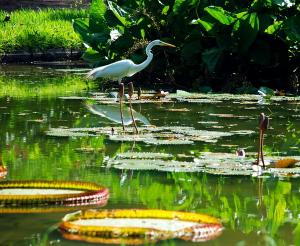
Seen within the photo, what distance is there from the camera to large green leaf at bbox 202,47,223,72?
12.8 metres

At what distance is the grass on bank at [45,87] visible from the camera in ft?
41.6

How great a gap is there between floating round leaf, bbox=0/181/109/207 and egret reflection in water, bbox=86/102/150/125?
→ 348 cm

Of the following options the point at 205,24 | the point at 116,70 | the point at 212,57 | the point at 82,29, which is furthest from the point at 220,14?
the point at 82,29

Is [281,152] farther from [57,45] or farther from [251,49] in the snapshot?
[57,45]

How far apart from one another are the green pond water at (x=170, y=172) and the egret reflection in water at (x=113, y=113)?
10cm

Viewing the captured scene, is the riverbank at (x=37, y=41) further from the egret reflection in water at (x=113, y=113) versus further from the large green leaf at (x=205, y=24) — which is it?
the egret reflection in water at (x=113, y=113)

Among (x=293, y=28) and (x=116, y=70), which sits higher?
(x=293, y=28)

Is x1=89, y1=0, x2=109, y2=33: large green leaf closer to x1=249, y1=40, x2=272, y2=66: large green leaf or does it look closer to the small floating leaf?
x1=249, y1=40, x2=272, y2=66: large green leaf

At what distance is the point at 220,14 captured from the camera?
12.5 meters

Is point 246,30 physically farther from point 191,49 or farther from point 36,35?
point 36,35

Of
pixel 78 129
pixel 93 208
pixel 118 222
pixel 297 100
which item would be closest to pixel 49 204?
pixel 93 208

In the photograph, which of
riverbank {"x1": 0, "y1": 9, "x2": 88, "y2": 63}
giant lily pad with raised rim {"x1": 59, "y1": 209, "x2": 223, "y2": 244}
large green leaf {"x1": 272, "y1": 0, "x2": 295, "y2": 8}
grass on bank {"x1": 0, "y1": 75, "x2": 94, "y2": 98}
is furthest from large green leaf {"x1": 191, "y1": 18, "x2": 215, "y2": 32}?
giant lily pad with raised rim {"x1": 59, "y1": 209, "x2": 223, "y2": 244}

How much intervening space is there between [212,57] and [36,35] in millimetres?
7418

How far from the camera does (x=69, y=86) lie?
14.2 meters
